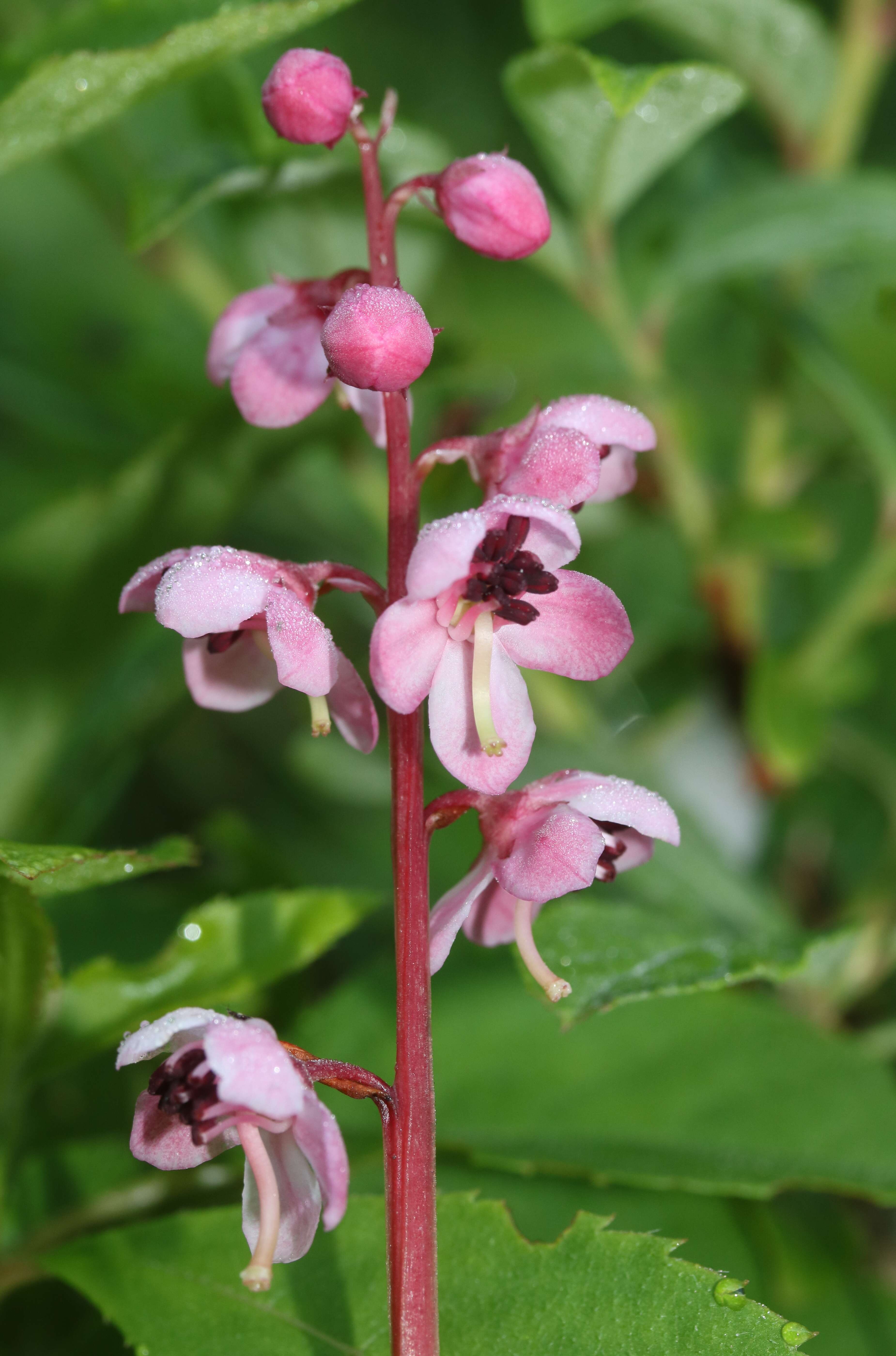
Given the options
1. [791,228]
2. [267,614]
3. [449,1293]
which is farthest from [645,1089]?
[791,228]

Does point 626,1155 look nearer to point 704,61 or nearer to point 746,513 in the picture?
point 746,513

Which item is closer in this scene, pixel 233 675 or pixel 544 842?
pixel 544 842

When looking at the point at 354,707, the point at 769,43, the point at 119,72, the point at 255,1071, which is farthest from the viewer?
the point at 769,43

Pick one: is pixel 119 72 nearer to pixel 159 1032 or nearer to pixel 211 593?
pixel 211 593

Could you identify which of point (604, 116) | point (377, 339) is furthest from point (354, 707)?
point (604, 116)

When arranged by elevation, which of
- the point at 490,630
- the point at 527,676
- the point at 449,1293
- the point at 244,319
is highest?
the point at 244,319

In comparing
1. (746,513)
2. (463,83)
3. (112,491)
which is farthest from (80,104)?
(463,83)

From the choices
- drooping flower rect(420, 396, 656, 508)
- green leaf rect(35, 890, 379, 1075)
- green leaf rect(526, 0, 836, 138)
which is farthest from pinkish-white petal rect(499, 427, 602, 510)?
green leaf rect(526, 0, 836, 138)

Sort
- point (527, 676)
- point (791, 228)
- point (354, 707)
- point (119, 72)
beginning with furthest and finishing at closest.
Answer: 1. point (527, 676)
2. point (791, 228)
3. point (119, 72)
4. point (354, 707)

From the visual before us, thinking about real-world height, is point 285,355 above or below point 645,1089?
above
